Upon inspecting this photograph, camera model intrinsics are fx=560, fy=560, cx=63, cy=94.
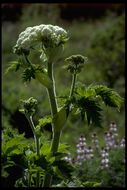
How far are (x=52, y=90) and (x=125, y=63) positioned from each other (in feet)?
22.7

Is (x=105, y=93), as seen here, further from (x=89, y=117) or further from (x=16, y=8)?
(x=16, y=8)

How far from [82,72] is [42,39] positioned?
752 centimetres

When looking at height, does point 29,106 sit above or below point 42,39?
below

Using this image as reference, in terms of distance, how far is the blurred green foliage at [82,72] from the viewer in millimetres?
7629

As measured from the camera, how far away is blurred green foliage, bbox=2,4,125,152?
763 centimetres

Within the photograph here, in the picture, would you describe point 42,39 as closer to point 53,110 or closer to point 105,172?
point 53,110

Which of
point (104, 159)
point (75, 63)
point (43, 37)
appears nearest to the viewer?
point (43, 37)

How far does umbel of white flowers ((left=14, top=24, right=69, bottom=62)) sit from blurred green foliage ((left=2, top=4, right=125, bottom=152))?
332 millimetres

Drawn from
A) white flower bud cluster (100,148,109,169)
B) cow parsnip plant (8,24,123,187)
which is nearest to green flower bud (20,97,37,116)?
cow parsnip plant (8,24,123,187)

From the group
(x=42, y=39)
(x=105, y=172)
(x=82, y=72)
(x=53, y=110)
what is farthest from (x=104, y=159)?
(x=82, y=72)

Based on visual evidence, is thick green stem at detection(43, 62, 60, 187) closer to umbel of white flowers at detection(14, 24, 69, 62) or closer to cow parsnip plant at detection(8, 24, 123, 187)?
cow parsnip plant at detection(8, 24, 123, 187)

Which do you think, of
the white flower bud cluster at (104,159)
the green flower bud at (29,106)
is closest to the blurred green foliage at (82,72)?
the green flower bud at (29,106)

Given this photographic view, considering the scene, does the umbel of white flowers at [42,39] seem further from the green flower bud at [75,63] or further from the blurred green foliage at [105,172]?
the blurred green foliage at [105,172]

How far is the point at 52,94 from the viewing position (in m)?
3.16
